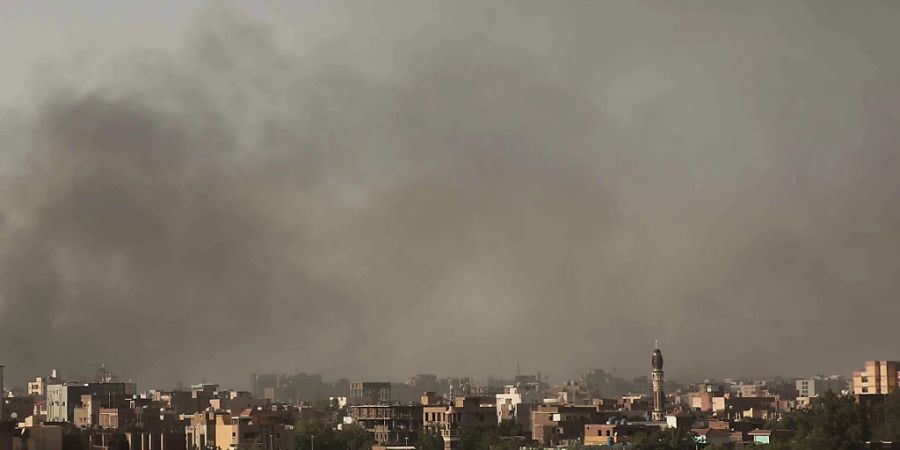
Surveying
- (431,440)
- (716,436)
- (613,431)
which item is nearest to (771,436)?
(716,436)

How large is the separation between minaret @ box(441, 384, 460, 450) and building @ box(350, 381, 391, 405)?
30243 millimetres

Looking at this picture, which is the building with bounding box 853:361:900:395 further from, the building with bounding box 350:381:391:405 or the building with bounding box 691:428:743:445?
the building with bounding box 350:381:391:405

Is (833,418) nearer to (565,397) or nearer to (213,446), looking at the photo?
(213,446)

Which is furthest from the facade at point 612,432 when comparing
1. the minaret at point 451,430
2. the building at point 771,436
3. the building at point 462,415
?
the minaret at point 451,430

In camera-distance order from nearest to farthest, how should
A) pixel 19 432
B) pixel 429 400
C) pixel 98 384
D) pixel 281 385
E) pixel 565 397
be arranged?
pixel 19 432
pixel 429 400
pixel 98 384
pixel 565 397
pixel 281 385

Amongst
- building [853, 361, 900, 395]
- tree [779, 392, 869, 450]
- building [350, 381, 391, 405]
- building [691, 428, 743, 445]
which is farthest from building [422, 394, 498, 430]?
building [350, 381, 391, 405]

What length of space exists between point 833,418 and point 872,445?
2.19 meters

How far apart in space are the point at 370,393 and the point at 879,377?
1847 inches

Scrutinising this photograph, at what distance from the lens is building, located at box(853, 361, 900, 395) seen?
252ft

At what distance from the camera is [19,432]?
97.9ft

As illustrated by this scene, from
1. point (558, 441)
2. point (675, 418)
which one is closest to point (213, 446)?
point (558, 441)

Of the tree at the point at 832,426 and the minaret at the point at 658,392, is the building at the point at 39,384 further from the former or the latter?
the tree at the point at 832,426

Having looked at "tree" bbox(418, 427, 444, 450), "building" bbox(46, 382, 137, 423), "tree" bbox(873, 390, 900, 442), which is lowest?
"tree" bbox(418, 427, 444, 450)

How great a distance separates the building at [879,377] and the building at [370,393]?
95.8ft
